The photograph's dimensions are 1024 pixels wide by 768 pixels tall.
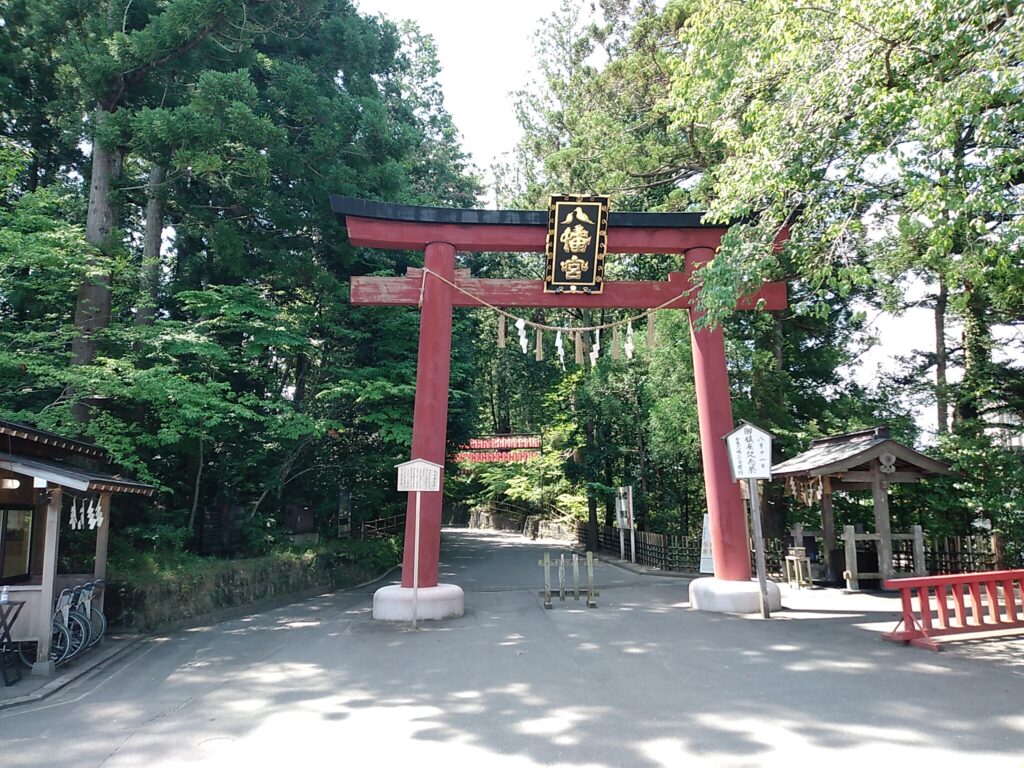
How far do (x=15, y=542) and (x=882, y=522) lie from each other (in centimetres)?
1512

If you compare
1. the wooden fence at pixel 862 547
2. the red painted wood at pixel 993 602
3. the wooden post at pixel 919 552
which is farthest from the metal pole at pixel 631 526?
the red painted wood at pixel 993 602

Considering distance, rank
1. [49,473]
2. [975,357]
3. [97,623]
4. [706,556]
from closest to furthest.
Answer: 1. [49,473]
2. [97,623]
3. [975,357]
4. [706,556]

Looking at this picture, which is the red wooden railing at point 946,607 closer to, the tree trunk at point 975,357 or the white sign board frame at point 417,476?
the tree trunk at point 975,357

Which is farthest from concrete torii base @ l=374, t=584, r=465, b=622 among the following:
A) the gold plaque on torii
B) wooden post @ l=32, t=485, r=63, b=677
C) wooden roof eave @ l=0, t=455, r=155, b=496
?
the gold plaque on torii

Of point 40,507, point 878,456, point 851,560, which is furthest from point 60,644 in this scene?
point 878,456

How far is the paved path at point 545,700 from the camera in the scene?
188 inches

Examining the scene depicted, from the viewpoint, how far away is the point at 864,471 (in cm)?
1232

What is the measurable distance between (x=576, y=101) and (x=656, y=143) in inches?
277

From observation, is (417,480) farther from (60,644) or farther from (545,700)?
(60,644)

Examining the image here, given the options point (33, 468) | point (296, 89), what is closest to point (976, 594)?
point (33, 468)

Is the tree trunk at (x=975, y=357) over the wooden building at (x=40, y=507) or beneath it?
over

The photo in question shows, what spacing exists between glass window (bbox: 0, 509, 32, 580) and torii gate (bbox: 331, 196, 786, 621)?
18.1ft

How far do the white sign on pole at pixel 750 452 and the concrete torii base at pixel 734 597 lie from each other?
1.85 metres

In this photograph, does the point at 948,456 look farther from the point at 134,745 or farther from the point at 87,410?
the point at 87,410
